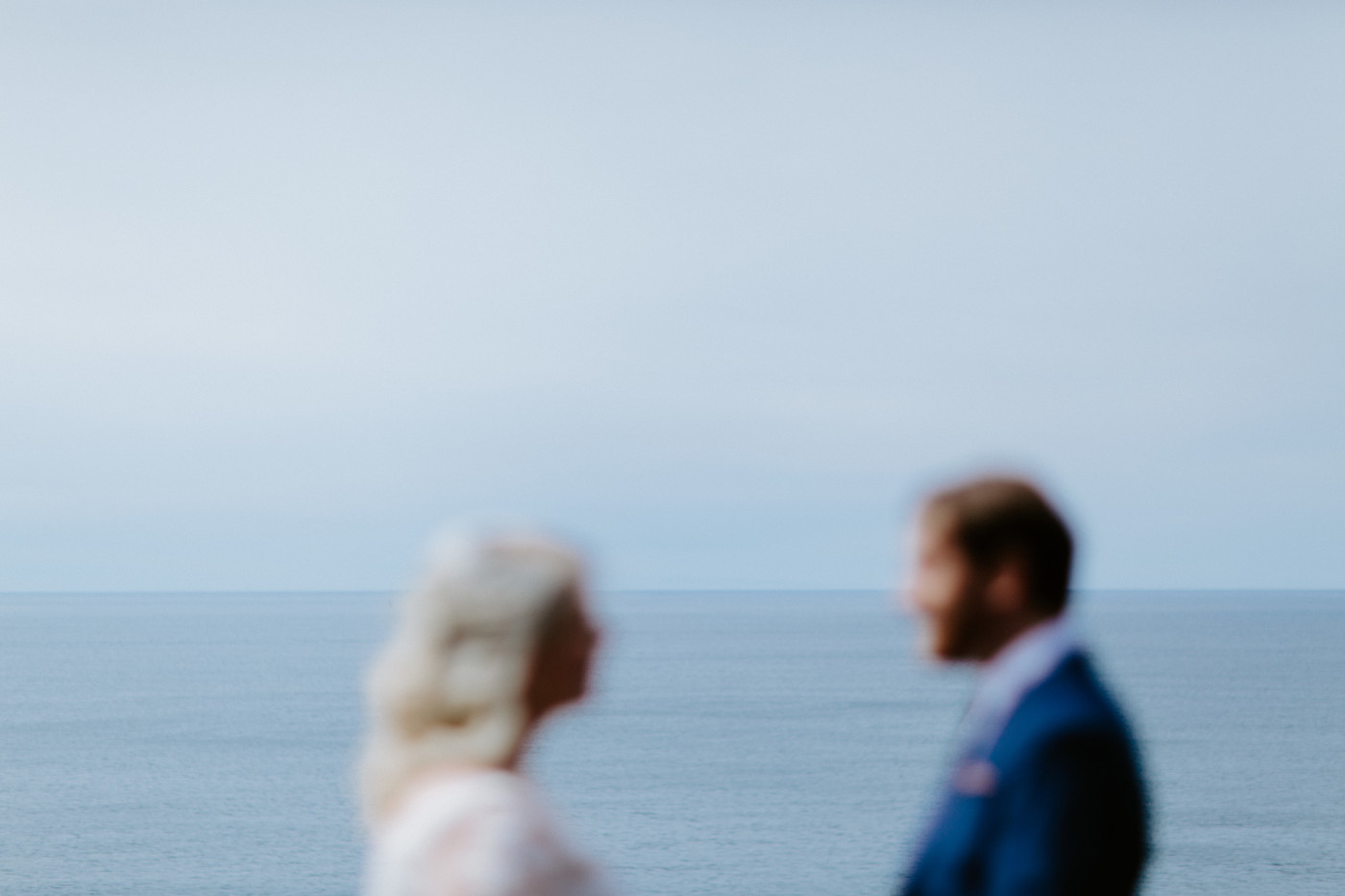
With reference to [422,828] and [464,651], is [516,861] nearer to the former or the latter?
[422,828]

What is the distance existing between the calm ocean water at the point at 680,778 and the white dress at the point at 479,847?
2809 cm

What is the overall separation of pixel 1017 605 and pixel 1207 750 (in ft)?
264

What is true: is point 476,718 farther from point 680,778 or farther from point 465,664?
point 680,778

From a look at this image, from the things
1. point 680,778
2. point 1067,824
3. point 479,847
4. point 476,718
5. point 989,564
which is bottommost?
point 680,778

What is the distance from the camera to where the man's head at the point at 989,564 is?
3023 millimetres

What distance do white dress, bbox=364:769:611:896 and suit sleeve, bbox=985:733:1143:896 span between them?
0.79 meters

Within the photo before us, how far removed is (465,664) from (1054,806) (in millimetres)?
1139

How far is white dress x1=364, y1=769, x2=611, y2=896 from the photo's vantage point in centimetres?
249

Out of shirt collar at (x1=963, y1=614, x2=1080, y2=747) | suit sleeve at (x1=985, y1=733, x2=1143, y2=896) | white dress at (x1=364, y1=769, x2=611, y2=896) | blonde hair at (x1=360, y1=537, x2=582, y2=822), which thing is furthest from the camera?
shirt collar at (x1=963, y1=614, x2=1080, y2=747)

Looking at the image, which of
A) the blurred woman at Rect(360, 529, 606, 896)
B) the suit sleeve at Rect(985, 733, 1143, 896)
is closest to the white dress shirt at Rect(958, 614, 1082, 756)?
the suit sleeve at Rect(985, 733, 1143, 896)

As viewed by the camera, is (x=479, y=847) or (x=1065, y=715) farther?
(x=1065, y=715)

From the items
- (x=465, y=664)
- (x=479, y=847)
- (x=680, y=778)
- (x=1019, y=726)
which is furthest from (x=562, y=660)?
(x=680, y=778)

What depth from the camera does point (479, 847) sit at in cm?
250

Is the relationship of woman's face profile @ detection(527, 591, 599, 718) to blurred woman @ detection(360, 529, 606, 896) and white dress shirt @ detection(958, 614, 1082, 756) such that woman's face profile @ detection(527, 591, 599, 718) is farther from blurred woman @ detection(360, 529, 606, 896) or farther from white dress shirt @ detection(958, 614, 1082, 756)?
white dress shirt @ detection(958, 614, 1082, 756)
